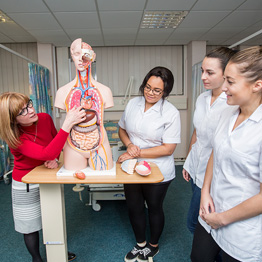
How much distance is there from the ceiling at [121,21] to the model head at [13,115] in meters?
1.58

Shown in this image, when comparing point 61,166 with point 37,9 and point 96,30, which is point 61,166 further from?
point 96,30

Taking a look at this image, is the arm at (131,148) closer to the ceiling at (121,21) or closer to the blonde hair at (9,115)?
the blonde hair at (9,115)

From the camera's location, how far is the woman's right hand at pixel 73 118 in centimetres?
111

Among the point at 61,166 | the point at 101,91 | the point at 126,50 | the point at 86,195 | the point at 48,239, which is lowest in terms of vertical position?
the point at 86,195

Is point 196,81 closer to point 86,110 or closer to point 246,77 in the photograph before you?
point 86,110

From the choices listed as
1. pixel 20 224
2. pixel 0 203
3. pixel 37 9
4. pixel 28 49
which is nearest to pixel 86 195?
pixel 0 203

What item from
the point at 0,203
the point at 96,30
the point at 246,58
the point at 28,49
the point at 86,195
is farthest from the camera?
the point at 28,49

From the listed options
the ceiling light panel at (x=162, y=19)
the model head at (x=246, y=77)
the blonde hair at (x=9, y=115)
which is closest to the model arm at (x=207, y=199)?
the model head at (x=246, y=77)

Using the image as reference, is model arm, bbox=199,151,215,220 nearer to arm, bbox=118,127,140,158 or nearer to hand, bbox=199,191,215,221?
hand, bbox=199,191,215,221

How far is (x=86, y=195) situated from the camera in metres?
2.74

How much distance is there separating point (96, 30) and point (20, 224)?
104 inches

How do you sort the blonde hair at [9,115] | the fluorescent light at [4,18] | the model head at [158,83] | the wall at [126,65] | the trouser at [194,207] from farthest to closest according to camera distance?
the wall at [126,65]
the fluorescent light at [4,18]
the model head at [158,83]
the trouser at [194,207]
the blonde hair at [9,115]

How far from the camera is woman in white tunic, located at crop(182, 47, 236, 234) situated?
1125 mm

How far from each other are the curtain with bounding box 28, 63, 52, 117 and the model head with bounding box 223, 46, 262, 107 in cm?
278
